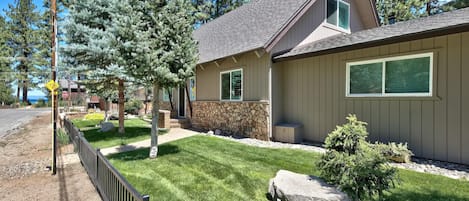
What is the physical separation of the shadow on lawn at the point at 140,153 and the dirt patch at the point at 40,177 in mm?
932

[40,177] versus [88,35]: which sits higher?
[88,35]

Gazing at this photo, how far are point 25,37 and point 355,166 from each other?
47.3 meters

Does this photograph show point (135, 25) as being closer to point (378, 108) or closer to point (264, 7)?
point (378, 108)

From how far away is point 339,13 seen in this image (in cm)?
1056

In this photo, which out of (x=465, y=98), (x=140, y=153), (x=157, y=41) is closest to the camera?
(x=465, y=98)

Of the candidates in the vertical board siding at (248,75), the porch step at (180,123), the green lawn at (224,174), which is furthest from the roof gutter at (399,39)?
the porch step at (180,123)

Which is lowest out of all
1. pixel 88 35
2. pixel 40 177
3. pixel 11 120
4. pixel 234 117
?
pixel 40 177

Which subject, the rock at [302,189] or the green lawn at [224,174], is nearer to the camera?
the rock at [302,189]

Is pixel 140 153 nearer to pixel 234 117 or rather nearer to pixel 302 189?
pixel 234 117

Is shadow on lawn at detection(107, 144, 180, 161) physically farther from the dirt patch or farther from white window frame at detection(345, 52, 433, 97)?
white window frame at detection(345, 52, 433, 97)

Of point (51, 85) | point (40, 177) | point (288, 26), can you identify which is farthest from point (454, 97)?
point (40, 177)

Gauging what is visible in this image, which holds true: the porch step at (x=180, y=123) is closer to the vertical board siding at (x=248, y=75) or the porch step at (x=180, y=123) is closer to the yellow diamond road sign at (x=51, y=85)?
the vertical board siding at (x=248, y=75)

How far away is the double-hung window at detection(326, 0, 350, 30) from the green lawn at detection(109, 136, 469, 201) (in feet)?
21.4

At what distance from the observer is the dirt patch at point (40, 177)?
4.38 m
